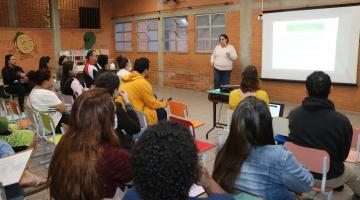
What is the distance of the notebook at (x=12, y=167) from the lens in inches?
64.4

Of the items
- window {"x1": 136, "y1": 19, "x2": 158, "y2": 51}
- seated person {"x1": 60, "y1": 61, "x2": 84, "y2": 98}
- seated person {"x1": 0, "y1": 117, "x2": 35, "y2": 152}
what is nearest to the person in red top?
seated person {"x1": 60, "y1": 61, "x2": 84, "y2": 98}

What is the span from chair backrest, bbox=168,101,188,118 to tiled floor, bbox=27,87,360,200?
1.89 feet

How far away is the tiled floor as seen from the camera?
294 centimetres

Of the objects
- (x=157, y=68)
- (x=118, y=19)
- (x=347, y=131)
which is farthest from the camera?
(x=118, y=19)

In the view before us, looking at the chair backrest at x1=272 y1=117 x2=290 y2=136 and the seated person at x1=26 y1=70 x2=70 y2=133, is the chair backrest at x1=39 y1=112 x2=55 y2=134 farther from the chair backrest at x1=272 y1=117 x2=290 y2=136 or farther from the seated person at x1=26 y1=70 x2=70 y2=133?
the chair backrest at x1=272 y1=117 x2=290 y2=136

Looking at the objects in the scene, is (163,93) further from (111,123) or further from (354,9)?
(111,123)

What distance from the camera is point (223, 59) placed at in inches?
277

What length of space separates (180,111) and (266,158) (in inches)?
85.4

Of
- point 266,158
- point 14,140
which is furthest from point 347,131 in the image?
point 14,140

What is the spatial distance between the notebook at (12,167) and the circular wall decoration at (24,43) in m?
8.68

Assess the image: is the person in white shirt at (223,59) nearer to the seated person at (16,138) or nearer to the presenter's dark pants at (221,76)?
the presenter's dark pants at (221,76)

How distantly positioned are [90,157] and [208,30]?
7.03 metres

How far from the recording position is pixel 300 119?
7.45ft

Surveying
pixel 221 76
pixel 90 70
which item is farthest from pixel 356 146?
pixel 221 76
